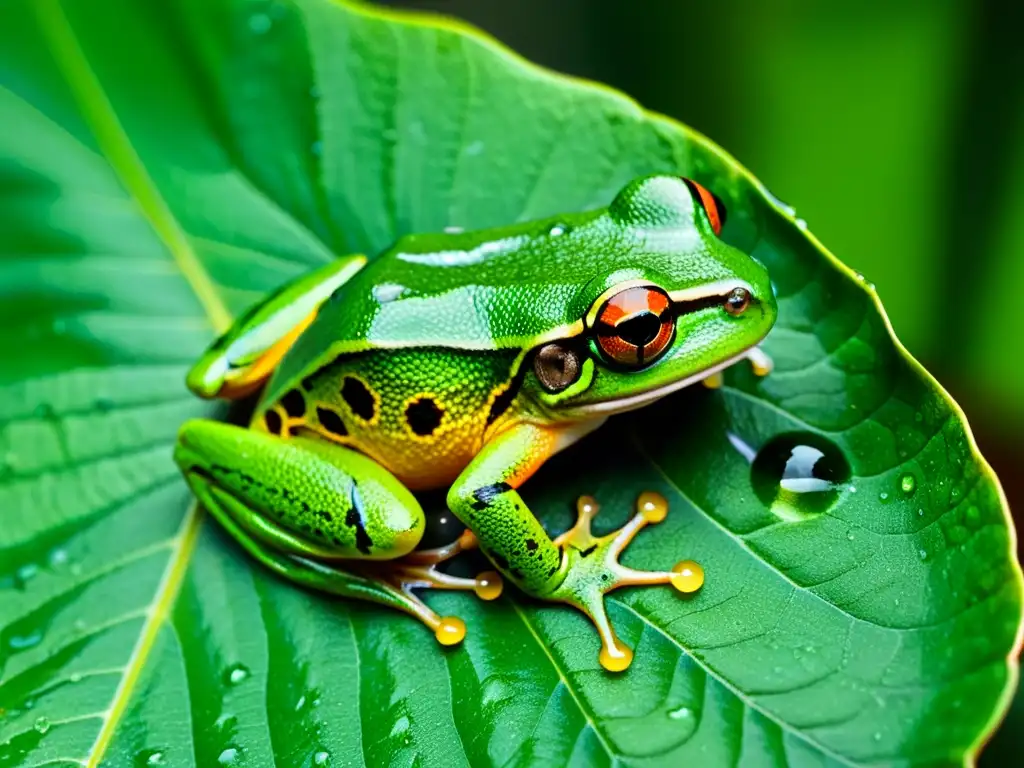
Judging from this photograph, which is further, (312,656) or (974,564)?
(312,656)

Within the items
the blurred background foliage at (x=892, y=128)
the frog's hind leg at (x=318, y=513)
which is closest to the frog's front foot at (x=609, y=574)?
the frog's hind leg at (x=318, y=513)

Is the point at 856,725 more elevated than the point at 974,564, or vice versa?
the point at 974,564

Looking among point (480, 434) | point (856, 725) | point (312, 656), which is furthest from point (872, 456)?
point (312, 656)

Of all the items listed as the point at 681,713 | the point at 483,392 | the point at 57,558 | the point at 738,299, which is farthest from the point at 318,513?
the point at 738,299

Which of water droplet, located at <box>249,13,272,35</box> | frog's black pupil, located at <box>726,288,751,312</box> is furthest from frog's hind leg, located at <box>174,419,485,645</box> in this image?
water droplet, located at <box>249,13,272,35</box>

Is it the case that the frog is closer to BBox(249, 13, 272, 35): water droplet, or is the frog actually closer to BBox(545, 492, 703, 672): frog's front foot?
BBox(545, 492, 703, 672): frog's front foot

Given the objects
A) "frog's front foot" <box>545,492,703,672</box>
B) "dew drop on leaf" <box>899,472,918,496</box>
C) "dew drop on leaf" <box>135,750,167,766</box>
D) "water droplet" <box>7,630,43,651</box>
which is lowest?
"dew drop on leaf" <box>135,750,167,766</box>

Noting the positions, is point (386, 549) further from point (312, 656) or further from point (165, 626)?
point (165, 626)
